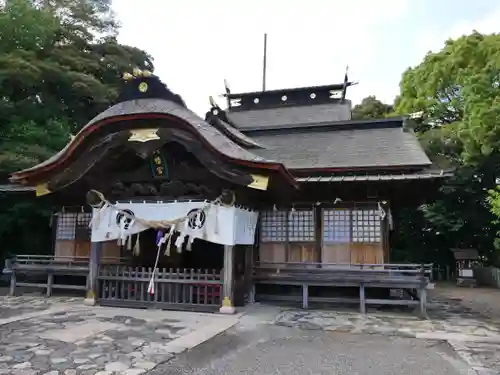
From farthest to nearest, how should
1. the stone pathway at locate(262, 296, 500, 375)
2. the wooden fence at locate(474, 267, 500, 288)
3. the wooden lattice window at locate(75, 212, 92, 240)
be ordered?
the wooden fence at locate(474, 267, 500, 288)
the wooden lattice window at locate(75, 212, 92, 240)
the stone pathway at locate(262, 296, 500, 375)

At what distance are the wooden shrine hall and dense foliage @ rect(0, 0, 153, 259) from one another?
136 inches

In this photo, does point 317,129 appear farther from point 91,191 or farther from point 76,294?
point 76,294

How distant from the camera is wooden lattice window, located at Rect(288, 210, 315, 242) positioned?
10953 mm

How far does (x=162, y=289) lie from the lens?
959 cm

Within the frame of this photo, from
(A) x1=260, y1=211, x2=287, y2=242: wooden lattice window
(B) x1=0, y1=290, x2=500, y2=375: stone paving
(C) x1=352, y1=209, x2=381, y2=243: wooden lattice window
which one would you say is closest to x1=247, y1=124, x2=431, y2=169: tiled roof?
(C) x1=352, y1=209, x2=381, y2=243: wooden lattice window

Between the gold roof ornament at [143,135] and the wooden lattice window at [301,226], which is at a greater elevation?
the gold roof ornament at [143,135]

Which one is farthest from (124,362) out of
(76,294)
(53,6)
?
(53,6)

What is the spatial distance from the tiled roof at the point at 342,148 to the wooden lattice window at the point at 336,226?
3.87 feet

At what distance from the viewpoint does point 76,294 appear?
11.9 meters

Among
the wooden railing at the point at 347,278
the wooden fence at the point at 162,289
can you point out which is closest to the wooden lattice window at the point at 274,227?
the wooden railing at the point at 347,278

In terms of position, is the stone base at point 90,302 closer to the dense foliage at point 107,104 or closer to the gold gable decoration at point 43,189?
the gold gable decoration at point 43,189

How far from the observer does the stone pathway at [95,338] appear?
5145 mm

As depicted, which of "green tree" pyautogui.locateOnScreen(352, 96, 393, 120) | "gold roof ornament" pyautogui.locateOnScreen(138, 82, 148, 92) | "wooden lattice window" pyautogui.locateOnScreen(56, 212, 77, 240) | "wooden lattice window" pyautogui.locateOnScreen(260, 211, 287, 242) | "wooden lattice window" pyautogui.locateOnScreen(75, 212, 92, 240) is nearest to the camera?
"gold roof ornament" pyautogui.locateOnScreen(138, 82, 148, 92)

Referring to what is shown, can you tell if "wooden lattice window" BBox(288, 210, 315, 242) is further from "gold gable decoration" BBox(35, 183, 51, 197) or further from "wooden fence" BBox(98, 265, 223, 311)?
"gold gable decoration" BBox(35, 183, 51, 197)
